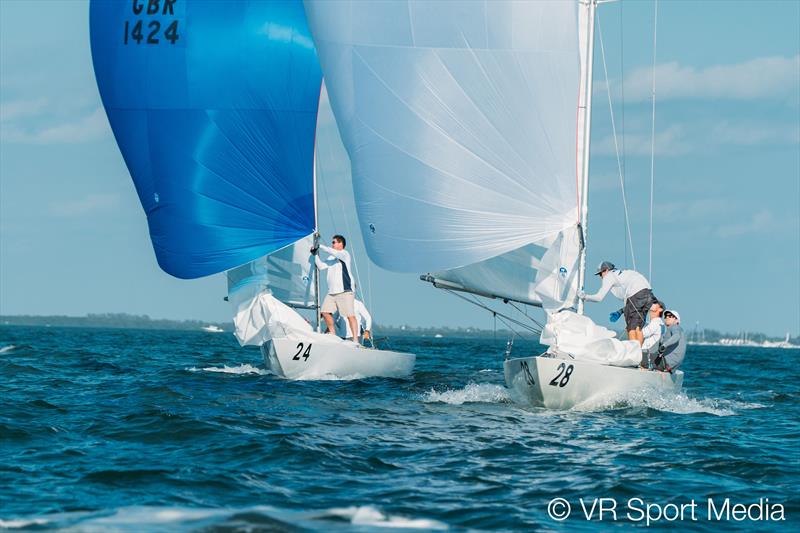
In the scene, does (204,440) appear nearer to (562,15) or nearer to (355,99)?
(355,99)

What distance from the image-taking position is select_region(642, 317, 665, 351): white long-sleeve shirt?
1695 cm

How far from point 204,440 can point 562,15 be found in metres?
7.99

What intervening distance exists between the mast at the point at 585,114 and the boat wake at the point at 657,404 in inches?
61.5

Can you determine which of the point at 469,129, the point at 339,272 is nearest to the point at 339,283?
the point at 339,272

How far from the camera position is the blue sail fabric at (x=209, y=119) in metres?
21.8

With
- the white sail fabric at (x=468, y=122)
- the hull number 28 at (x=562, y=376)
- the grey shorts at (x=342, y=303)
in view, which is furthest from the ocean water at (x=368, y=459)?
the white sail fabric at (x=468, y=122)

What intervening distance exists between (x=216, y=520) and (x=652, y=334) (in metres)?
10.3

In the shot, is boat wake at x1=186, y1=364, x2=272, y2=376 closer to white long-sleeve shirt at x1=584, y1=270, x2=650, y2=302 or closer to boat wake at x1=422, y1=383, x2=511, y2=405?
boat wake at x1=422, y1=383, x2=511, y2=405

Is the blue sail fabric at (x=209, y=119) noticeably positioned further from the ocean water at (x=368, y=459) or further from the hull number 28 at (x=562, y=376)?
the hull number 28 at (x=562, y=376)

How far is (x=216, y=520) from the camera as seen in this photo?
823cm

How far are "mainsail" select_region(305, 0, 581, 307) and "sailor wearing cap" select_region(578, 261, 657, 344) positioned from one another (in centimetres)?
47

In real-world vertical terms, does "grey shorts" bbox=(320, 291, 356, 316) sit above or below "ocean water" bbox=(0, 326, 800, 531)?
above

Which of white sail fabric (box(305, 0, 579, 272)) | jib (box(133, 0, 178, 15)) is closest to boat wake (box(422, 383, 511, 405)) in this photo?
white sail fabric (box(305, 0, 579, 272))

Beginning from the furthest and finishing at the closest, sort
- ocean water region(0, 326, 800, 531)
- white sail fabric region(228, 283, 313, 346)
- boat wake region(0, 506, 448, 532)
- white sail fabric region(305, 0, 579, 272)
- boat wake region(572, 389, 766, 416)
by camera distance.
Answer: white sail fabric region(228, 283, 313, 346) → white sail fabric region(305, 0, 579, 272) → boat wake region(572, 389, 766, 416) → ocean water region(0, 326, 800, 531) → boat wake region(0, 506, 448, 532)
